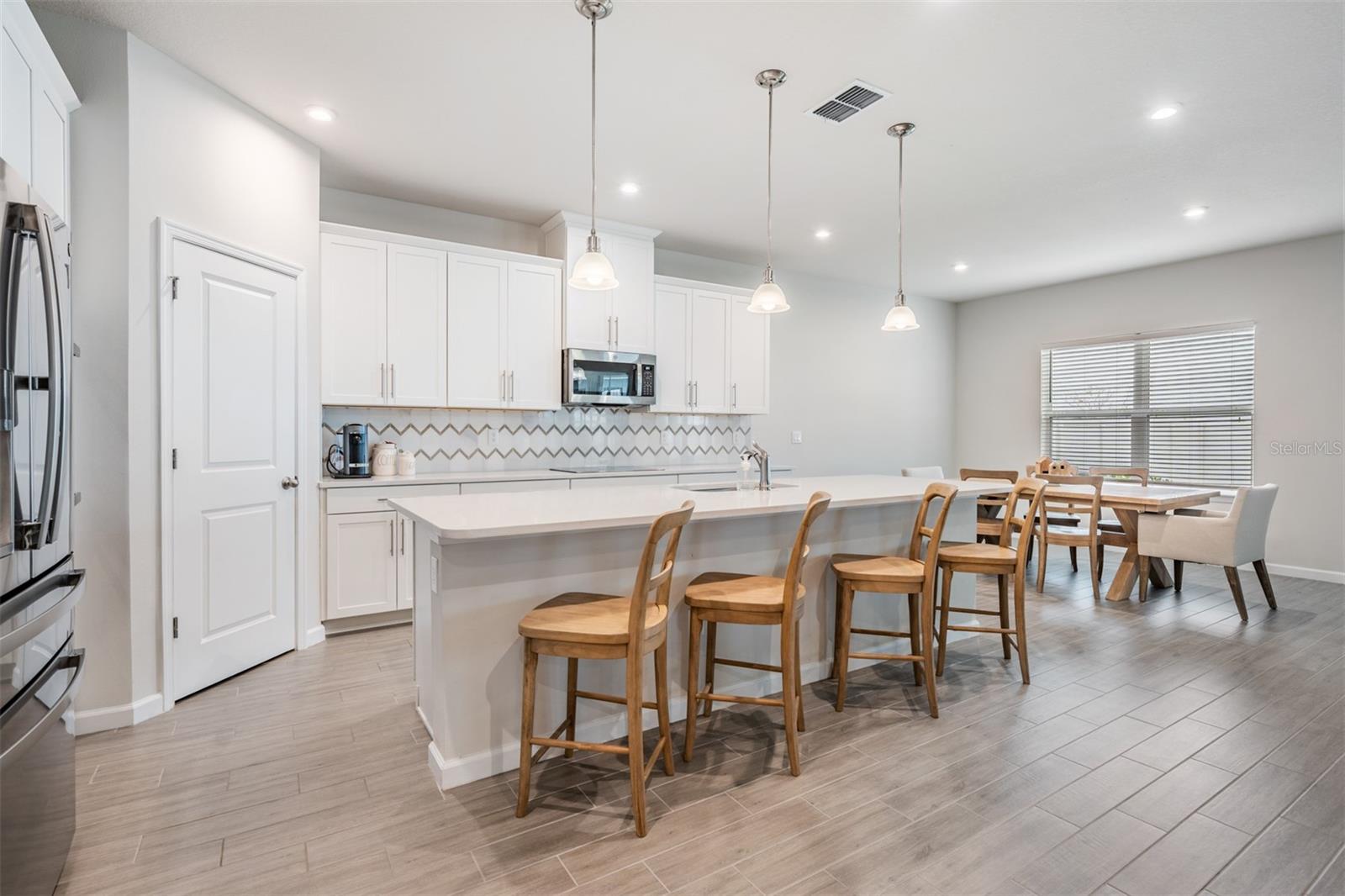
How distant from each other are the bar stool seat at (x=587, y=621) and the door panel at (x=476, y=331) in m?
2.55

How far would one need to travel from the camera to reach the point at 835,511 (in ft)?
10.1

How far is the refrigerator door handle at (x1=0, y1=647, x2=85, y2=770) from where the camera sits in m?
1.35

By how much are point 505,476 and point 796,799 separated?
114 inches

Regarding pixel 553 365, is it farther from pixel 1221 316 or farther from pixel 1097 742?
pixel 1221 316

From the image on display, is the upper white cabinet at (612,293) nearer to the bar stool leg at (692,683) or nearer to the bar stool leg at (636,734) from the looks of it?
the bar stool leg at (692,683)

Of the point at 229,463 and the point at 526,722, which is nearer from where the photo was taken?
the point at 526,722

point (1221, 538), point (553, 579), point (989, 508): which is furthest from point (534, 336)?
point (1221, 538)

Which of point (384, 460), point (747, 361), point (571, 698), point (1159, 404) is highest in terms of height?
point (747, 361)

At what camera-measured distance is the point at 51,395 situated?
5.37 ft

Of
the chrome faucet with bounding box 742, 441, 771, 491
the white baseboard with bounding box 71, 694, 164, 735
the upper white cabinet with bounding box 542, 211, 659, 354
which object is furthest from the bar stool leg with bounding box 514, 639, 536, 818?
the upper white cabinet with bounding box 542, 211, 659, 354

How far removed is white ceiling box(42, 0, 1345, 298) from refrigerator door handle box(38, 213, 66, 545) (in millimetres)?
1453

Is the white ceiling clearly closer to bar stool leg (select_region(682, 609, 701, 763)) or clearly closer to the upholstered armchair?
the upholstered armchair

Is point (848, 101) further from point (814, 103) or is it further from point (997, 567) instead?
point (997, 567)

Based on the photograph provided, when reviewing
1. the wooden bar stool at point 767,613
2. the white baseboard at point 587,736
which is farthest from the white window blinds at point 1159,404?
the wooden bar stool at point 767,613
